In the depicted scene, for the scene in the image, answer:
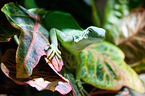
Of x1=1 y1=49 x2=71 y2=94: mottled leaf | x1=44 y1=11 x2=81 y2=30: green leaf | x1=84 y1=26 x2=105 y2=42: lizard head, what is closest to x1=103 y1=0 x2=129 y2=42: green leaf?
x1=44 y1=11 x2=81 y2=30: green leaf

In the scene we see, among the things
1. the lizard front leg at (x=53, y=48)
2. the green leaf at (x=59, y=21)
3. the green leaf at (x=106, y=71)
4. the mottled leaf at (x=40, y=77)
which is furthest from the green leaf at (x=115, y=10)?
the mottled leaf at (x=40, y=77)

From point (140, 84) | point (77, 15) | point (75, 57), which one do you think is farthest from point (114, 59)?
point (77, 15)

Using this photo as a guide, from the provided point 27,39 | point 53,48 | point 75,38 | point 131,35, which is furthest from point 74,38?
point 131,35

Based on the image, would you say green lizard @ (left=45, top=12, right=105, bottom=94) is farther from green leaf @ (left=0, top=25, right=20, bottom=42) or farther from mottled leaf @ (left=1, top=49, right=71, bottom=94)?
green leaf @ (left=0, top=25, right=20, bottom=42)

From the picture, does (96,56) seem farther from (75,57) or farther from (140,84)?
(140,84)

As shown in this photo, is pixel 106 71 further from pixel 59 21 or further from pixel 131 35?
pixel 131 35

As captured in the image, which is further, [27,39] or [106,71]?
[106,71]

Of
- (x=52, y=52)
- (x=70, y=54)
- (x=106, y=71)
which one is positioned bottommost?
Result: (x=106, y=71)
